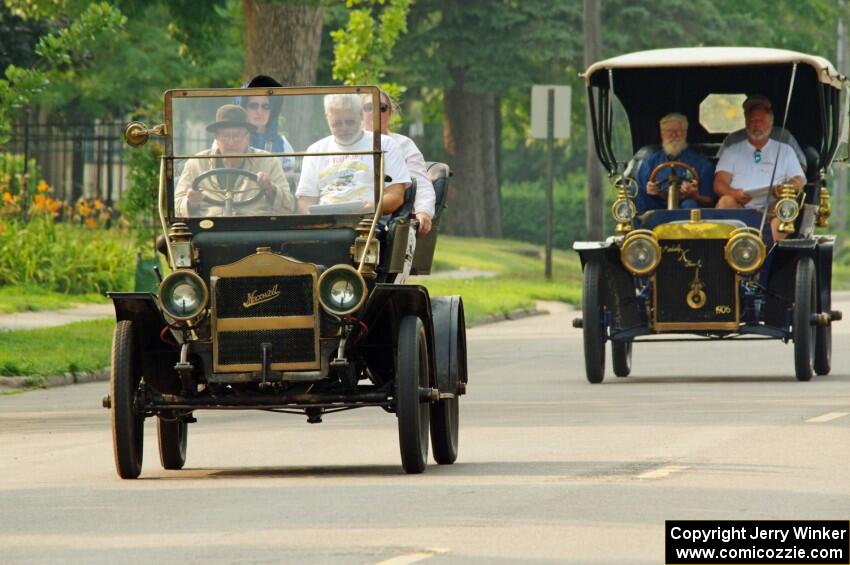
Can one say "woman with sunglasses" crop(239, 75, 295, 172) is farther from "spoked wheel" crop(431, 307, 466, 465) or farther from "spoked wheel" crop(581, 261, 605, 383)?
"spoked wheel" crop(581, 261, 605, 383)

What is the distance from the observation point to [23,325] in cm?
2427

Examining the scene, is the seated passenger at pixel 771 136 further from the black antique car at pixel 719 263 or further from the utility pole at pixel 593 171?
the utility pole at pixel 593 171

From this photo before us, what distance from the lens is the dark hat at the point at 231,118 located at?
1238cm

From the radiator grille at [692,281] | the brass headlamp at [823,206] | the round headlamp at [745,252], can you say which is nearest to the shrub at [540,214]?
the brass headlamp at [823,206]

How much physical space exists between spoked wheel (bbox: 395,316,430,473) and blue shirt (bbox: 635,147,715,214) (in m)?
8.39

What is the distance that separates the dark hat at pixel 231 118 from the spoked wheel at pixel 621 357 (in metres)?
7.65

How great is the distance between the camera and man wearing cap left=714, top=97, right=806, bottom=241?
1933 centimetres

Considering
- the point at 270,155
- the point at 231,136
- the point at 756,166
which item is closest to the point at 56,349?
the point at 756,166

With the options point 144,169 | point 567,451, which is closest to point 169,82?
point 144,169

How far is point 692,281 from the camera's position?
18.5 metres

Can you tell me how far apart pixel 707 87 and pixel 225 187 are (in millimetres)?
10017

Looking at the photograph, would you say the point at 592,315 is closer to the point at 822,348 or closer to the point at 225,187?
the point at 822,348

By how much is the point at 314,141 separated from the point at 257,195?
0.44 meters

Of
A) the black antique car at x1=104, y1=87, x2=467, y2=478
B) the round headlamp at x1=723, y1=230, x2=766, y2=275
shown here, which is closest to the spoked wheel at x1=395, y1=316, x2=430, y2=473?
the black antique car at x1=104, y1=87, x2=467, y2=478
